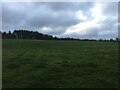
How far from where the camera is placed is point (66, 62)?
27.6m

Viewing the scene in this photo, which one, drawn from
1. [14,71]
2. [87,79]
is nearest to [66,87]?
[87,79]

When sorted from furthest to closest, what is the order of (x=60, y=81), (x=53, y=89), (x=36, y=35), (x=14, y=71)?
(x=36, y=35), (x=14, y=71), (x=60, y=81), (x=53, y=89)

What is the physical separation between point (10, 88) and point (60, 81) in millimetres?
4416

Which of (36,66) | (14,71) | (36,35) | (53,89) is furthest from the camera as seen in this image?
(36,35)

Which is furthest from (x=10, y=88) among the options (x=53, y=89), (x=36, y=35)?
(x=36, y=35)

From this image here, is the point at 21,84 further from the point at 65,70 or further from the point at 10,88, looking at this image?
the point at 65,70

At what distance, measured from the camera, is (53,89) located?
18.4 metres

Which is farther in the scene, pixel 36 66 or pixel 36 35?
pixel 36 35

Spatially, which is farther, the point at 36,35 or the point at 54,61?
the point at 36,35

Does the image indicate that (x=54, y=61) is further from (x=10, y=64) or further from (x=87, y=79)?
(x=87, y=79)

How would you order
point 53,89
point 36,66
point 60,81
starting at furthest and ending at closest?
point 36,66
point 60,81
point 53,89

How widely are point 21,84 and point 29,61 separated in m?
8.59

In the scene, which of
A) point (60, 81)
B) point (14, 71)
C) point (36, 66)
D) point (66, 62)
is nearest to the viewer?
point (60, 81)

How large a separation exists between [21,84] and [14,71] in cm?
420
